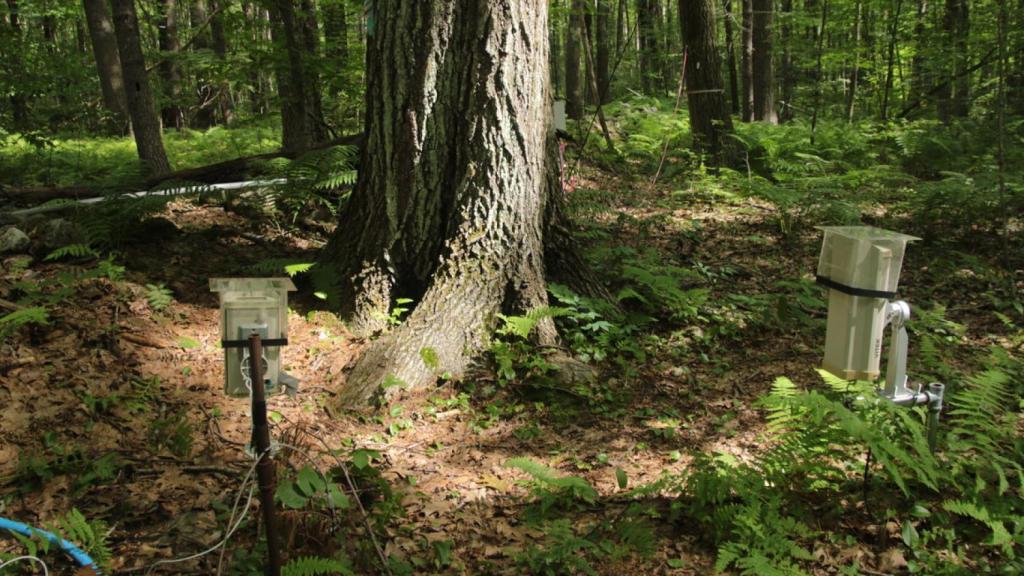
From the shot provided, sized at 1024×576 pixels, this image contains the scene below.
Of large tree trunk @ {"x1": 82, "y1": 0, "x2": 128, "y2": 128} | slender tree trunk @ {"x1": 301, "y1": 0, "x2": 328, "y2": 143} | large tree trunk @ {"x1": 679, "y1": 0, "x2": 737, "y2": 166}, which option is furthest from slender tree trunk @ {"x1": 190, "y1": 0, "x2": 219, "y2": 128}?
large tree trunk @ {"x1": 679, "y1": 0, "x2": 737, "y2": 166}

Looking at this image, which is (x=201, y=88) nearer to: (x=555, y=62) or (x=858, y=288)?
(x=555, y=62)

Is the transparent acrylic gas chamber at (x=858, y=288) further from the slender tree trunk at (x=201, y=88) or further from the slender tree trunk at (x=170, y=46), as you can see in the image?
the slender tree trunk at (x=170, y=46)

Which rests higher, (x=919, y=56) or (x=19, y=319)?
(x=919, y=56)

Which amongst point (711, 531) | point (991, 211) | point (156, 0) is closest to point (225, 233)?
point (711, 531)

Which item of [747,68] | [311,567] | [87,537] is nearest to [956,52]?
[747,68]

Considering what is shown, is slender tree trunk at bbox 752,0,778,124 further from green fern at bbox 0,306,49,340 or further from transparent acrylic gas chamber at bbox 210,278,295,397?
transparent acrylic gas chamber at bbox 210,278,295,397

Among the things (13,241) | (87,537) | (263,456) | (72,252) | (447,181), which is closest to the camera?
(263,456)

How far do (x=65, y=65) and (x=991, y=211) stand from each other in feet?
41.9

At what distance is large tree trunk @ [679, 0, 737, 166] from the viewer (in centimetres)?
930

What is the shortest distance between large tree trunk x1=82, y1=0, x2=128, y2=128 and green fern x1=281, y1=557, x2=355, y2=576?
975 centimetres

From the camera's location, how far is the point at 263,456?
2.30 metres

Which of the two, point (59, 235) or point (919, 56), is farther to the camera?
point (919, 56)

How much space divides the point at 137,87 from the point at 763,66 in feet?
38.0

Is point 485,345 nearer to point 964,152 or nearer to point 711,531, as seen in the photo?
point 711,531
